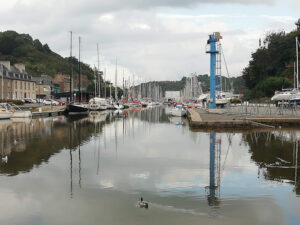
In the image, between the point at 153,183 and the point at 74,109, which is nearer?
the point at 153,183

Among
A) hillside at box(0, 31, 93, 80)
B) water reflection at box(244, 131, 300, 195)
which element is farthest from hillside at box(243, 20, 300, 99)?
hillside at box(0, 31, 93, 80)

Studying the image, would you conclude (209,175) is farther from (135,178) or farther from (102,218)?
(102,218)

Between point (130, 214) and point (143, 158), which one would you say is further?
point (143, 158)

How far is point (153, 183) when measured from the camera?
1320 cm

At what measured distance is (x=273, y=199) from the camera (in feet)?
36.0

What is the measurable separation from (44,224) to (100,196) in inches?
103

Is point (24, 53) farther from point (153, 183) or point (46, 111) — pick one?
point (153, 183)

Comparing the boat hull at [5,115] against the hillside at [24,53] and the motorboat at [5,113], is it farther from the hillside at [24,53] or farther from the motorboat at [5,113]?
the hillside at [24,53]

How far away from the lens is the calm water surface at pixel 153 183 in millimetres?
9812

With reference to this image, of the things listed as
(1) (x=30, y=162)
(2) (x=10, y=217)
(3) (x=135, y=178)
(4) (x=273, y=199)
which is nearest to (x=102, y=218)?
(2) (x=10, y=217)

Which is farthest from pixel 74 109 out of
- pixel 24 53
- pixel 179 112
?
pixel 24 53

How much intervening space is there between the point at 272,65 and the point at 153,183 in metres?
84.7

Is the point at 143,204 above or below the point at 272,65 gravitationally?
below

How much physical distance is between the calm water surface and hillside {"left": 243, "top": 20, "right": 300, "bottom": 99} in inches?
2213
